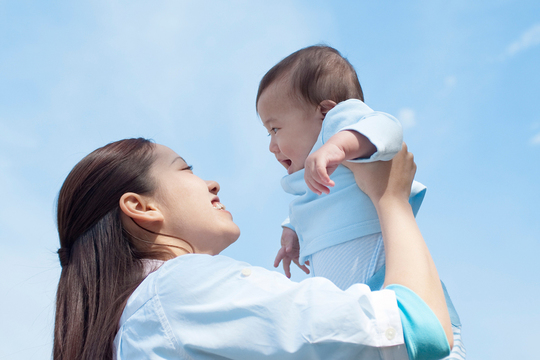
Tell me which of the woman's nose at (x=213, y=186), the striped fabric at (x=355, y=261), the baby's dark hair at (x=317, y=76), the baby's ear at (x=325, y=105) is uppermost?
the baby's dark hair at (x=317, y=76)

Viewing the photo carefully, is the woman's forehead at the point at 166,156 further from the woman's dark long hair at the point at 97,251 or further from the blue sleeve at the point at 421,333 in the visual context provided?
the blue sleeve at the point at 421,333

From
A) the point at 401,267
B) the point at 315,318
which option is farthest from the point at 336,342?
the point at 401,267

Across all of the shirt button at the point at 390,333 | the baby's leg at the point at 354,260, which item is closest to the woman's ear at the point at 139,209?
the baby's leg at the point at 354,260

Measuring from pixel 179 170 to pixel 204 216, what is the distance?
0.33m

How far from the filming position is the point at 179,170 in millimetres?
2246

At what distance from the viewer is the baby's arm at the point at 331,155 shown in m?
1.67

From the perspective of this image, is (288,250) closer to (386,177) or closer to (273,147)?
(273,147)

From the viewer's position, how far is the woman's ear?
1.94 m

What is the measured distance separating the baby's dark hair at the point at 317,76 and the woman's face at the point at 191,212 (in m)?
0.89

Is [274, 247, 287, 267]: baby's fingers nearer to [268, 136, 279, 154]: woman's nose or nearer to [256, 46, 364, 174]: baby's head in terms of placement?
[256, 46, 364, 174]: baby's head

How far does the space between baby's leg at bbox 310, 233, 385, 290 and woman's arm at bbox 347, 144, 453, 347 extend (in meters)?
0.23

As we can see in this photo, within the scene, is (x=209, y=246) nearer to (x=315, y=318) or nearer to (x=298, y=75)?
(x=315, y=318)

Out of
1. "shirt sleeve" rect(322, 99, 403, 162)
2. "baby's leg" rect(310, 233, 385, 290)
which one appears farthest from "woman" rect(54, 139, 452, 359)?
"baby's leg" rect(310, 233, 385, 290)

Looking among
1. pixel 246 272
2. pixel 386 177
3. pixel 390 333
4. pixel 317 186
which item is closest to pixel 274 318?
pixel 246 272
